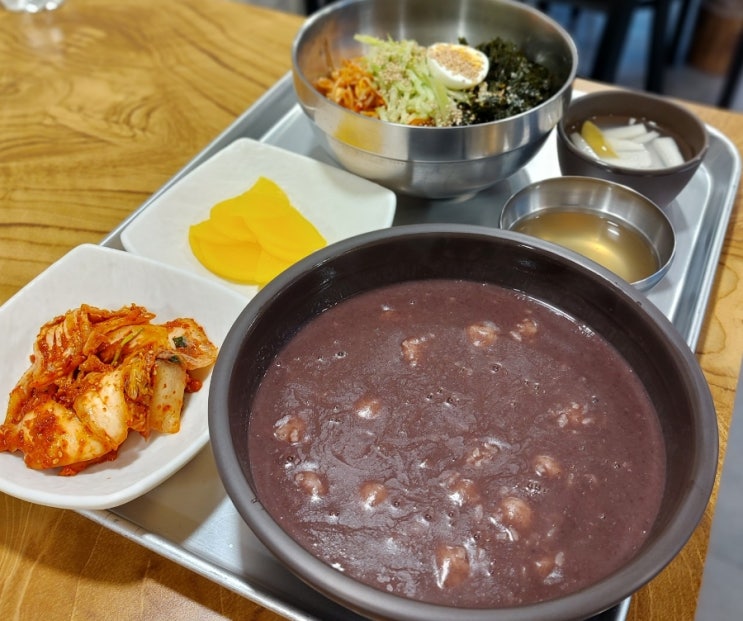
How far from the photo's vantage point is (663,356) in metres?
1.32

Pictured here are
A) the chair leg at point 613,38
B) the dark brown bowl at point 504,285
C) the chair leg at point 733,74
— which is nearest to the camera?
the dark brown bowl at point 504,285

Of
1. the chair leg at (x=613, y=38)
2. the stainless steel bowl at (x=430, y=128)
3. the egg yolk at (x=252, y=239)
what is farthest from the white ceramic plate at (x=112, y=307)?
the chair leg at (x=613, y=38)

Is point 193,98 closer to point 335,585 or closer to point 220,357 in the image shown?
point 220,357

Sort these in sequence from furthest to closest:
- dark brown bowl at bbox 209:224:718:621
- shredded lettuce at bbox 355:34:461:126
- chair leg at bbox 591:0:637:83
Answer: chair leg at bbox 591:0:637:83 < shredded lettuce at bbox 355:34:461:126 < dark brown bowl at bbox 209:224:718:621

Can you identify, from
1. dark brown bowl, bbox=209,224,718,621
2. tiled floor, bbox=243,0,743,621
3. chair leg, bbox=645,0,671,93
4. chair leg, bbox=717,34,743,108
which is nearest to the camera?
dark brown bowl, bbox=209,224,718,621

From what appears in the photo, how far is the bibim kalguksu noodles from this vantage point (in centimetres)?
218

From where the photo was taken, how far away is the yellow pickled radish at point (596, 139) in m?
2.21

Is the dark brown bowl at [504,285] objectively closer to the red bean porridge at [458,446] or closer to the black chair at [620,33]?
the red bean porridge at [458,446]

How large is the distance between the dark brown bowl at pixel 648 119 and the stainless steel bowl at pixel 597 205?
0.06m

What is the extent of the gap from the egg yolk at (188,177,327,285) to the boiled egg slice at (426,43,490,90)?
2.15 ft

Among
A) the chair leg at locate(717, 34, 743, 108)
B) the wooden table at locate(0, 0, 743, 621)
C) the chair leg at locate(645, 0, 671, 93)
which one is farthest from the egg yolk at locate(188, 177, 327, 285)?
the chair leg at locate(717, 34, 743, 108)

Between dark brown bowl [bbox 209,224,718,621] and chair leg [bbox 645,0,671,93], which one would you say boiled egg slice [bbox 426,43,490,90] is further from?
chair leg [bbox 645,0,671,93]

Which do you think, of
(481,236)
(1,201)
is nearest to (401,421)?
(481,236)

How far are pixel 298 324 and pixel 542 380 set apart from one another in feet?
1.70
